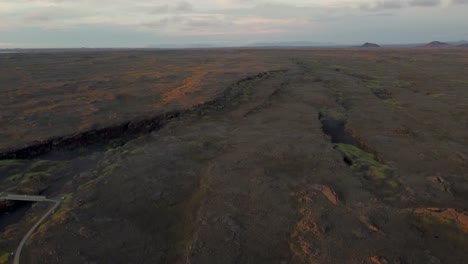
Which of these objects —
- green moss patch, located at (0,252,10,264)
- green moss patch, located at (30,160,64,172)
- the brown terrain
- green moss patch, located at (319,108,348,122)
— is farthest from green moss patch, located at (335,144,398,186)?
green moss patch, located at (30,160,64,172)

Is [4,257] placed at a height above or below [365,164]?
above

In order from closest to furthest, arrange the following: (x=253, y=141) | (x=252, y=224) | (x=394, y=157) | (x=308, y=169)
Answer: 1. (x=252, y=224)
2. (x=308, y=169)
3. (x=394, y=157)
4. (x=253, y=141)

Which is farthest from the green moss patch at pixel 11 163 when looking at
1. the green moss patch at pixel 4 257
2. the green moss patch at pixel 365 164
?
the green moss patch at pixel 365 164

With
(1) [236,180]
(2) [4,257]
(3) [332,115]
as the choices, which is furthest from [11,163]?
(3) [332,115]

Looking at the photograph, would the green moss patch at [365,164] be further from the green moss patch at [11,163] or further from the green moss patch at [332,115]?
the green moss patch at [11,163]

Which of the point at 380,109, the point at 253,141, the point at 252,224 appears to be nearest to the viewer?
the point at 252,224

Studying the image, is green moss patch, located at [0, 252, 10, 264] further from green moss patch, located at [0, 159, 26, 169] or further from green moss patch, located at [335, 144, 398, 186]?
green moss patch, located at [335, 144, 398, 186]

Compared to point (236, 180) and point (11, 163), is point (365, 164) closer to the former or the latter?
point (236, 180)

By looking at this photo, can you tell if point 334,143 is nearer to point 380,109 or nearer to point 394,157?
point 394,157

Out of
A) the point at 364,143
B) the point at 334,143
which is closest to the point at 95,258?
the point at 334,143
